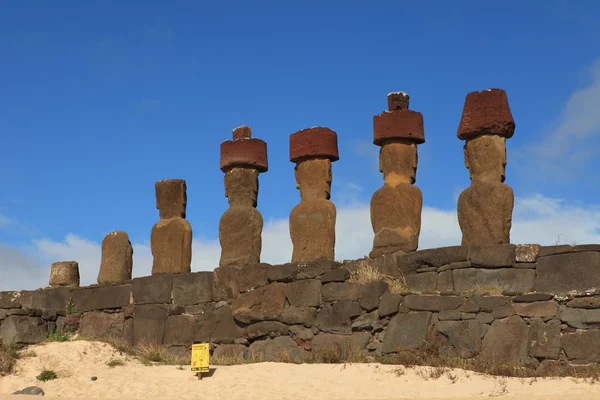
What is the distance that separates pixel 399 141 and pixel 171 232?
4.20 meters

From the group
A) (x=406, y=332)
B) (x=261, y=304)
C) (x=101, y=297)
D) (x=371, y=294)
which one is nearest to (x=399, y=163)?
(x=371, y=294)

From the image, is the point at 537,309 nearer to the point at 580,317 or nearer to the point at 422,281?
the point at 580,317

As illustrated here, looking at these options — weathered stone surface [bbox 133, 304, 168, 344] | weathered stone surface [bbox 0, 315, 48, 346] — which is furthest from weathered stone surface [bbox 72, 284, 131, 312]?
weathered stone surface [bbox 0, 315, 48, 346]

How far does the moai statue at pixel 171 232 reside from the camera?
1543cm

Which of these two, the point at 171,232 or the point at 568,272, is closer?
the point at 568,272

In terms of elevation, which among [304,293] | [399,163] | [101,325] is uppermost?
[399,163]

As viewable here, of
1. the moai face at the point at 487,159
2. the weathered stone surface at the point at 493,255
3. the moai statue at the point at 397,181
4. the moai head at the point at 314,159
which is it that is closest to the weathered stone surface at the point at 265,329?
the moai statue at the point at 397,181

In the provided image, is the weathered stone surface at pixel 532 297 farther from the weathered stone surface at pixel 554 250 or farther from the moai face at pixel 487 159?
the moai face at pixel 487 159

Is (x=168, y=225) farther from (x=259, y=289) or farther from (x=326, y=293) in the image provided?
(x=326, y=293)

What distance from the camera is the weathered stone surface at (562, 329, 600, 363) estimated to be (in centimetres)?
1117

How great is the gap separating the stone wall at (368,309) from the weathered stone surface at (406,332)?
0.05 ft

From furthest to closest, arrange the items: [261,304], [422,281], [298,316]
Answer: [261,304] → [298,316] → [422,281]

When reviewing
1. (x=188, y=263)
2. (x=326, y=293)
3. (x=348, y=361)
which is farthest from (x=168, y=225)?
(x=348, y=361)

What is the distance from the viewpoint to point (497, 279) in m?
12.0
